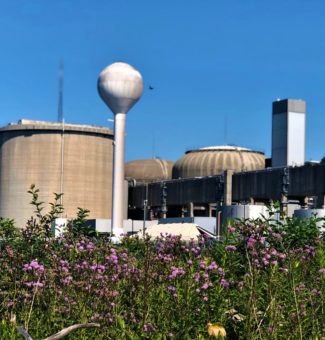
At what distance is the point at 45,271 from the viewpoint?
31.3 feet

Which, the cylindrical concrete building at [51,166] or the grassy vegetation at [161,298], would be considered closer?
the grassy vegetation at [161,298]

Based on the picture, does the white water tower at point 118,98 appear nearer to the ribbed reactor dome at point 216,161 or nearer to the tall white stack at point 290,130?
the tall white stack at point 290,130

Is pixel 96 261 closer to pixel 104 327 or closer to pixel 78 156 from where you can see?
pixel 104 327

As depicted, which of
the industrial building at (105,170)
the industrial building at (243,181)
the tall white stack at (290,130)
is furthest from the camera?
the industrial building at (105,170)

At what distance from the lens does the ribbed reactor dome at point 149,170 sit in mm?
112375

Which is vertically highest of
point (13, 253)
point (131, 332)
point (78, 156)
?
point (78, 156)

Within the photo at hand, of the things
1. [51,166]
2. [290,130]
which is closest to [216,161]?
[290,130]

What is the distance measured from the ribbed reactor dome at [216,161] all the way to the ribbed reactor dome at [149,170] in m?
9.12

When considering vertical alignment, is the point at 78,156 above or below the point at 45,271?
above

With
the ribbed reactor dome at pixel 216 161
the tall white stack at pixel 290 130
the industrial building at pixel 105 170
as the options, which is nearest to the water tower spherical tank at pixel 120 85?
the industrial building at pixel 105 170

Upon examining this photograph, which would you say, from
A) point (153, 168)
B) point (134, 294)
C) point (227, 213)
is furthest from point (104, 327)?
point (153, 168)

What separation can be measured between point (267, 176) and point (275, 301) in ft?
223

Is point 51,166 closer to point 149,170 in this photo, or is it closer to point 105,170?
point 105,170

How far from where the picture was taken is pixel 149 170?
372 feet
